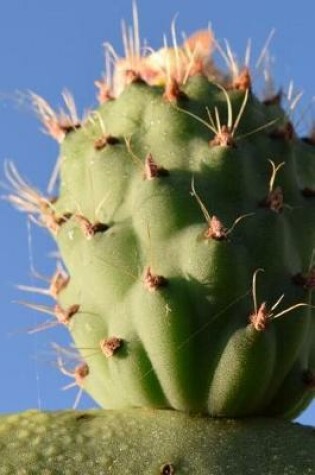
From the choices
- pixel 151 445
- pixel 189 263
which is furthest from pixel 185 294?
pixel 151 445

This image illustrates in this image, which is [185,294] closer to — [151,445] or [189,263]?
[189,263]

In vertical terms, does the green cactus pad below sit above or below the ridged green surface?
below

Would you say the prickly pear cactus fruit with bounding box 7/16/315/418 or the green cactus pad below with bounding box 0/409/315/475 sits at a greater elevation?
the prickly pear cactus fruit with bounding box 7/16/315/418

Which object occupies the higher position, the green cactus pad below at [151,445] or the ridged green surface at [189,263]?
the ridged green surface at [189,263]
